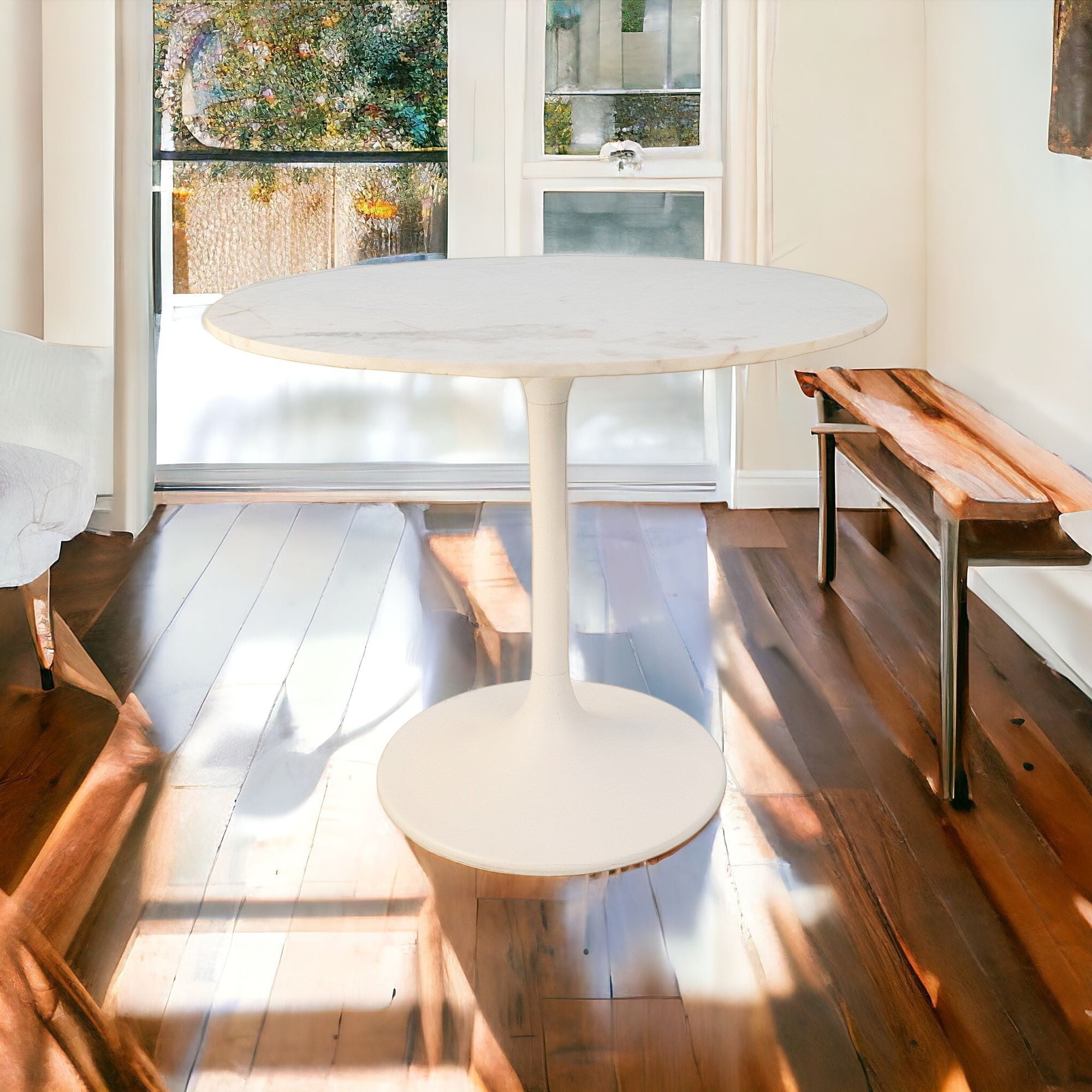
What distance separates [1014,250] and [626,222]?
1049 mm

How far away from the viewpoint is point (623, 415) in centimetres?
331

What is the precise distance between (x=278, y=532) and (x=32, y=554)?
1.12 m

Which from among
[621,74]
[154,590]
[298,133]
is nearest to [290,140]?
[298,133]

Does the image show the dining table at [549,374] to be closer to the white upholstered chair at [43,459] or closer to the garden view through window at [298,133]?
the white upholstered chair at [43,459]

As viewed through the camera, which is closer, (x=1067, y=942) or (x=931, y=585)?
(x=1067, y=942)

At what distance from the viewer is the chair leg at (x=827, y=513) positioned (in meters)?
2.49

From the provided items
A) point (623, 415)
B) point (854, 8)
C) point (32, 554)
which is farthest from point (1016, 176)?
point (32, 554)

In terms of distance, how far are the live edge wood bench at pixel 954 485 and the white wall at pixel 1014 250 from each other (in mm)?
119

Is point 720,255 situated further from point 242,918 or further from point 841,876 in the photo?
point 242,918

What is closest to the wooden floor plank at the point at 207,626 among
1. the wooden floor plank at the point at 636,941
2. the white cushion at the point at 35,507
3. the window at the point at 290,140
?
the white cushion at the point at 35,507

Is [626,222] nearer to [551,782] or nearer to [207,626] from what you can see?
[207,626]

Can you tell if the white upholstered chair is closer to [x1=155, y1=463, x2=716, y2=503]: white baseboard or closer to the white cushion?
the white cushion

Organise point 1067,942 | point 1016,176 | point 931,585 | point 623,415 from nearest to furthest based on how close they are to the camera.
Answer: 1. point 1067,942
2. point 1016,176
3. point 931,585
4. point 623,415

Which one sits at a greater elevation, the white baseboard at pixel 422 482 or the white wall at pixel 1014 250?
the white wall at pixel 1014 250
